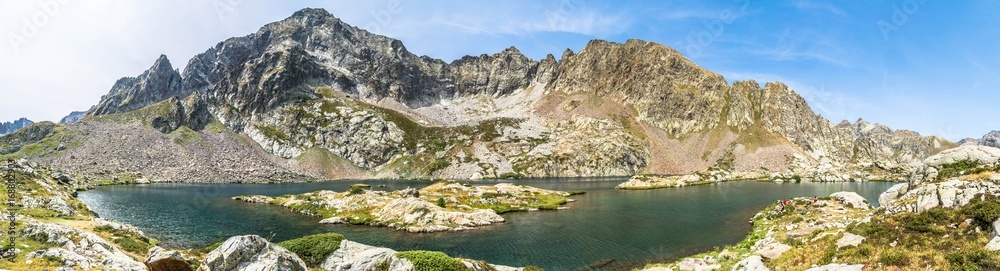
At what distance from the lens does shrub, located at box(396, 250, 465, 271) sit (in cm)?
2320

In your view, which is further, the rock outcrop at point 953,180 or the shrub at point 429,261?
the rock outcrop at point 953,180

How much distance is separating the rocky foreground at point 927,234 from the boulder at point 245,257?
2795 centimetres

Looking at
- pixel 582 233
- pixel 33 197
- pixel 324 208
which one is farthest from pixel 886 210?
pixel 33 197

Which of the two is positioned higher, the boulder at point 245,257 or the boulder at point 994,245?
the boulder at point 994,245

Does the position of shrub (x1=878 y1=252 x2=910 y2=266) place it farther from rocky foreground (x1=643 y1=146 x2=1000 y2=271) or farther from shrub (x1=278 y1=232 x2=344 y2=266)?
shrub (x1=278 y1=232 x2=344 y2=266)

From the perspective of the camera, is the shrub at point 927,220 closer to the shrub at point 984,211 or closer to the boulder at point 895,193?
the shrub at point 984,211

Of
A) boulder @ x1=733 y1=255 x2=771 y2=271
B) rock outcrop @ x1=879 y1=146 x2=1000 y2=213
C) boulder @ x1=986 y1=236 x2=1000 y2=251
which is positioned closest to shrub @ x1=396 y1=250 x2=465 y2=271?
boulder @ x1=733 y1=255 x2=771 y2=271

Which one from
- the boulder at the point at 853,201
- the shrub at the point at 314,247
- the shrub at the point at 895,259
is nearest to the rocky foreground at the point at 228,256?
the shrub at the point at 314,247

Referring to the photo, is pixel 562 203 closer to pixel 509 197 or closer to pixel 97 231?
pixel 509 197

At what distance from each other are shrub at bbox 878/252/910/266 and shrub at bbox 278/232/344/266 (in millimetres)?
30102

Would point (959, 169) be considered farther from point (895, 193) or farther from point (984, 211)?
point (984, 211)

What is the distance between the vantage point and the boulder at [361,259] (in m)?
23.0

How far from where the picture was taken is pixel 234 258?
19.4 m

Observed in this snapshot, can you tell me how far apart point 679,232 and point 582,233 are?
1391cm
